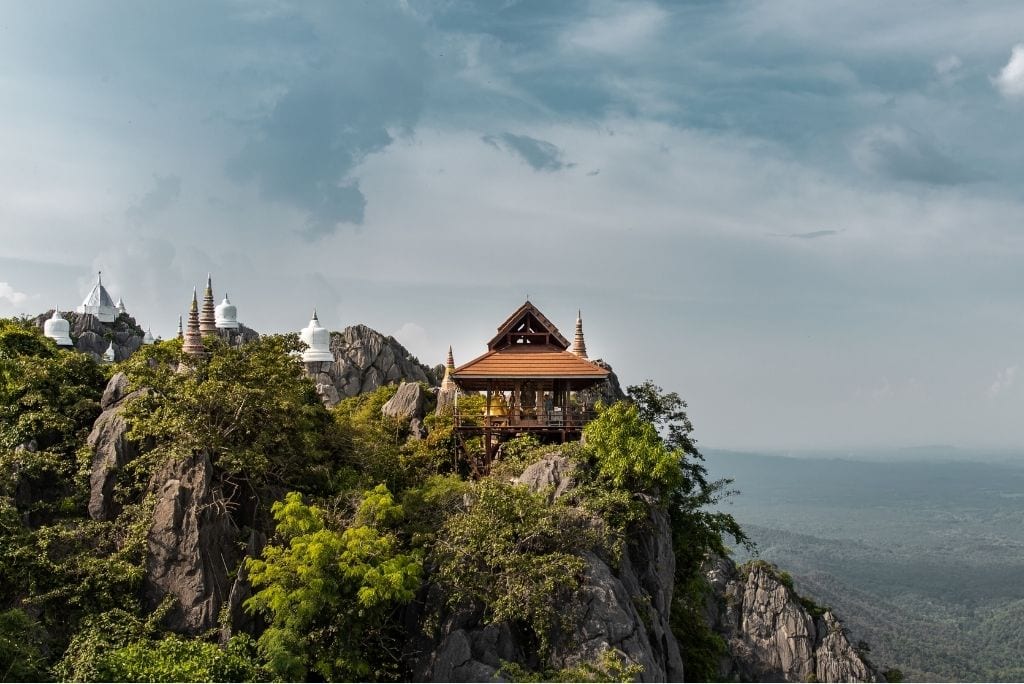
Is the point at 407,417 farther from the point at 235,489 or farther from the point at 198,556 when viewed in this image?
the point at 198,556

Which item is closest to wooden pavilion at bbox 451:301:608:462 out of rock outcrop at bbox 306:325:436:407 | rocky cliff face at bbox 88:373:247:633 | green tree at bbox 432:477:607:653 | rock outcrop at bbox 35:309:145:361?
green tree at bbox 432:477:607:653

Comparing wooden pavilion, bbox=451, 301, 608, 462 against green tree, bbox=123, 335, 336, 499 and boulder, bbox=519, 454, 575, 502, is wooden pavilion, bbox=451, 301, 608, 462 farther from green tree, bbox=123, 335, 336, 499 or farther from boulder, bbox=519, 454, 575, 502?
green tree, bbox=123, 335, 336, 499

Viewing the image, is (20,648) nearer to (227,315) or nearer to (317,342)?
(317,342)

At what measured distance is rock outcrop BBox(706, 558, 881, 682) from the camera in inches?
1962

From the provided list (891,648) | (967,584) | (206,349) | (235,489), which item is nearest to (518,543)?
(235,489)

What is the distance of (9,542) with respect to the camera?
1714 centimetres

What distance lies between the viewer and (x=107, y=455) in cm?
1883

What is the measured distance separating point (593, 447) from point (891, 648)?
8151 cm

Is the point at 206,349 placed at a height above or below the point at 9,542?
above

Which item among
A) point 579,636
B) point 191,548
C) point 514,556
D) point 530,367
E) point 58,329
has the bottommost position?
point 579,636

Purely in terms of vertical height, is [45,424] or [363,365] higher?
[363,365]

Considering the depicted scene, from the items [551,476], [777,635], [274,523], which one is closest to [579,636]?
[551,476]

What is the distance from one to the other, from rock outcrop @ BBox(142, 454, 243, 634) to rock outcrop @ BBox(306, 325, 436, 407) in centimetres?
2195

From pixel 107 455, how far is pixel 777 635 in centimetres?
4536
